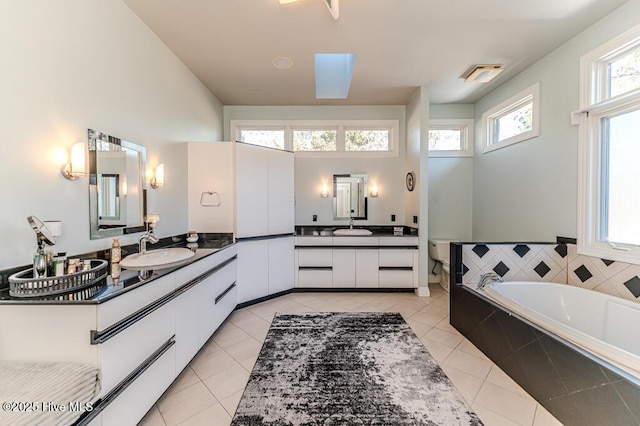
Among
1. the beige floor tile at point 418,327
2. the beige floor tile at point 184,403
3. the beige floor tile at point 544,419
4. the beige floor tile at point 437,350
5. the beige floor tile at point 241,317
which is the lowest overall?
the beige floor tile at point 184,403

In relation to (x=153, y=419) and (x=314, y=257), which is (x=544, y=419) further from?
(x=314, y=257)

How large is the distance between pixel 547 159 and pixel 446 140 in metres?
1.62

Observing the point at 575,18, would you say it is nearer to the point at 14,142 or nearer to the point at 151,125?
the point at 151,125

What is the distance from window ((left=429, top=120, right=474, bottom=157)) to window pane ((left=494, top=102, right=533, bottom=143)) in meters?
0.44

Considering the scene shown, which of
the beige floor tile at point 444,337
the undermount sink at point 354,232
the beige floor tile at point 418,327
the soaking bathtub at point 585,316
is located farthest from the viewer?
the undermount sink at point 354,232

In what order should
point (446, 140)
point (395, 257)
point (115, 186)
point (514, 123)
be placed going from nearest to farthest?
point (115, 186) → point (514, 123) → point (395, 257) → point (446, 140)

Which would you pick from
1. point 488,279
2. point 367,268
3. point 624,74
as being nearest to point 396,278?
point 367,268

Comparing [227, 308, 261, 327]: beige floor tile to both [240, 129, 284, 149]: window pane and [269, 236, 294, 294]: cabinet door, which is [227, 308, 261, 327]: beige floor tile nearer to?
[269, 236, 294, 294]: cabinet door

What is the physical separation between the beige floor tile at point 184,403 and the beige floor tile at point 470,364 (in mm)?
1886

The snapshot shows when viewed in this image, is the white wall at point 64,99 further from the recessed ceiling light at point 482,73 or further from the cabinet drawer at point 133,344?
the recessed ceiling light at point 482,73

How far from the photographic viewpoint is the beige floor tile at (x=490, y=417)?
4.88 feet

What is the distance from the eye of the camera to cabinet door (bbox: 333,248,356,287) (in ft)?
12.3

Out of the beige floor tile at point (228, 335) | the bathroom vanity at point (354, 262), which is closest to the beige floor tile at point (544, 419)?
the bathroom vanity at point (354, 262)

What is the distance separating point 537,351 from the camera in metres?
1.67
